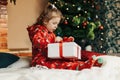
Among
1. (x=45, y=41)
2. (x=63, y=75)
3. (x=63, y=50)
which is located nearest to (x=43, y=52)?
(x=45, y=41)

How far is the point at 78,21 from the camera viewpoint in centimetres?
390

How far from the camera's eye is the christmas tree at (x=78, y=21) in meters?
3.92

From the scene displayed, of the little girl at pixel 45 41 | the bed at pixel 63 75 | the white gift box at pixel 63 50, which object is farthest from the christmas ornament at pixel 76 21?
the bed at pixel 63 75

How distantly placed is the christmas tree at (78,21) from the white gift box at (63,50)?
6.68ft

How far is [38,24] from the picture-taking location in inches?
91.8

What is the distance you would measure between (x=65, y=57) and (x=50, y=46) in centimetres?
13

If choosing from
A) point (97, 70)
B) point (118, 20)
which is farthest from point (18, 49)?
point (97, 70)

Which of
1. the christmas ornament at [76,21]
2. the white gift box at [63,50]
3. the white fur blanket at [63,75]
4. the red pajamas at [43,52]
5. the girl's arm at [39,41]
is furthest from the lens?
the christmas ornament at [76,21]

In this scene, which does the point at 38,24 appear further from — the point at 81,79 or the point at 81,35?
the point at 81,35

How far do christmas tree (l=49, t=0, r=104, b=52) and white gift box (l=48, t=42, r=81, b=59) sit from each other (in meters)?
2.04

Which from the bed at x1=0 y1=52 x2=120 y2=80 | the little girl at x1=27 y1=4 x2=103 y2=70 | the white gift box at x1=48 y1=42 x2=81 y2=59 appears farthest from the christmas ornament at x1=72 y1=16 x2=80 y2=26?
the bed at x1=0 y1=52 x2=120 y2=80

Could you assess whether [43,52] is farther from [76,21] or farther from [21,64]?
[76,21]

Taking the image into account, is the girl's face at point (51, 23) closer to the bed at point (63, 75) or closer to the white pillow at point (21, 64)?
the white pillow at point (21, 64)

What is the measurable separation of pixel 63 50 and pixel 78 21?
210 cm
